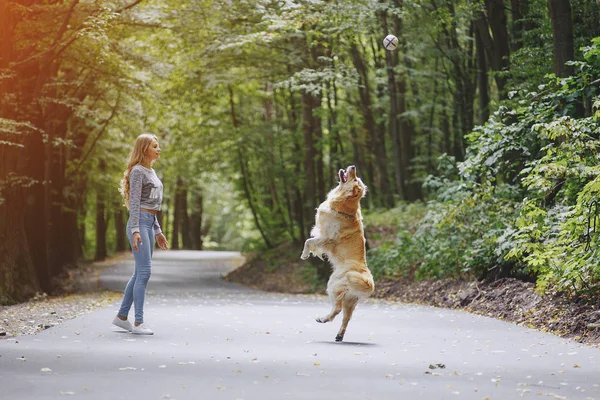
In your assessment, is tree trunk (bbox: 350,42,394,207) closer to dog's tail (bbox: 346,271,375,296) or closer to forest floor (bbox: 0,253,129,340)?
forest floor (bbox: 0,253,129,340)

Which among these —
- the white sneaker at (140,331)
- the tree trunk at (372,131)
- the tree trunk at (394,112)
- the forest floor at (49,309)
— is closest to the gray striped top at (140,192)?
the white sneaker at (140,331)

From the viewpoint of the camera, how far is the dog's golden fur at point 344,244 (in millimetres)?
10148

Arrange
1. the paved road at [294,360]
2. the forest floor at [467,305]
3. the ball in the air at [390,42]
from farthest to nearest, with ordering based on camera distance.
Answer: the ball in the air at [390,42], the forest floor at [467,305], the paved road at [294,360]

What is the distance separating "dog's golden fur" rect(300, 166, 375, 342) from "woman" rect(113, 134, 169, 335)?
1.94 meters

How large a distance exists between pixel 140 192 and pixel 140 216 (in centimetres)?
30

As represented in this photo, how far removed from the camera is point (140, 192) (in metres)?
10.4

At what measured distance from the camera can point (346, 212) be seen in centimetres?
1051

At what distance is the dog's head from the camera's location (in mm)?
10337

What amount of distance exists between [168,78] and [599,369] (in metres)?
18.2

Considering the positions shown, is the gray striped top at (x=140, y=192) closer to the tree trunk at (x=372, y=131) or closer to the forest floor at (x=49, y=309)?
the forest floor at (x=49, y=309)

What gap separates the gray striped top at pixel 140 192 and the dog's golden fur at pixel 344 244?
6.56 feet

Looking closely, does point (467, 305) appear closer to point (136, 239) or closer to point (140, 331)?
point (140, 331)

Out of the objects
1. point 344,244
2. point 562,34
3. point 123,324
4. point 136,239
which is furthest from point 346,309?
point 562,34

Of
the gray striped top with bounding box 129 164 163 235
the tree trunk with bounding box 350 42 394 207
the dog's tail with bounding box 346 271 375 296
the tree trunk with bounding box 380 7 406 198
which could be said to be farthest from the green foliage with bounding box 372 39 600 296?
the tree trunk with bounding box 350 42 394 207
